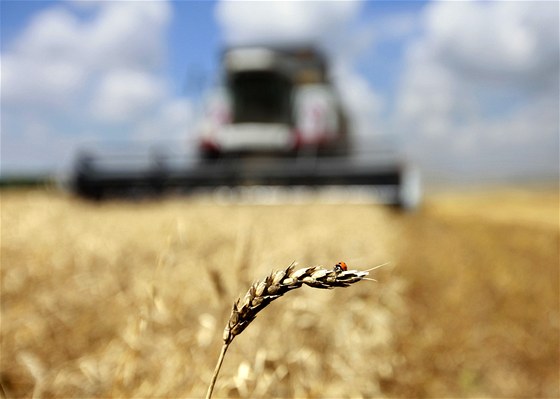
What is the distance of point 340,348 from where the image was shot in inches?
128

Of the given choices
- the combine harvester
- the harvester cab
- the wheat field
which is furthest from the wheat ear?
the harvester cab

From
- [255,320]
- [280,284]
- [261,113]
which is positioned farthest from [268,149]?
[280,284]

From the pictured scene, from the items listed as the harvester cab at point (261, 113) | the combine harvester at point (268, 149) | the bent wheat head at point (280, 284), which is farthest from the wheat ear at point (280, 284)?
the harvester cab at point (261, 113)

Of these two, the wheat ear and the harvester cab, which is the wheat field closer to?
the wheat ear

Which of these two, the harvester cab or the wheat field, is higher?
the harvester cab

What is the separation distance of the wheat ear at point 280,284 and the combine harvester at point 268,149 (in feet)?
39.6

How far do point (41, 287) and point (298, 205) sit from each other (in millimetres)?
8193

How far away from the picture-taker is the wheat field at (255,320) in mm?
2438

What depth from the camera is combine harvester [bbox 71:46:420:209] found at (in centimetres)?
1329

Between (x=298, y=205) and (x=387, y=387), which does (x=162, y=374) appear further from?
(x=298, y=205)

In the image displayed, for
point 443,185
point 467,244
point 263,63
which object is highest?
point 263,63

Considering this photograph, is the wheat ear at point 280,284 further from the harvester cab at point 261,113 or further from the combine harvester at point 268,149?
the harvester cab at point 261,113

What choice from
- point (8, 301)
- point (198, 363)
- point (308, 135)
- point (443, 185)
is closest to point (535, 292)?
point (198, 363)

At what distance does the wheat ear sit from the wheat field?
0.84 metres
